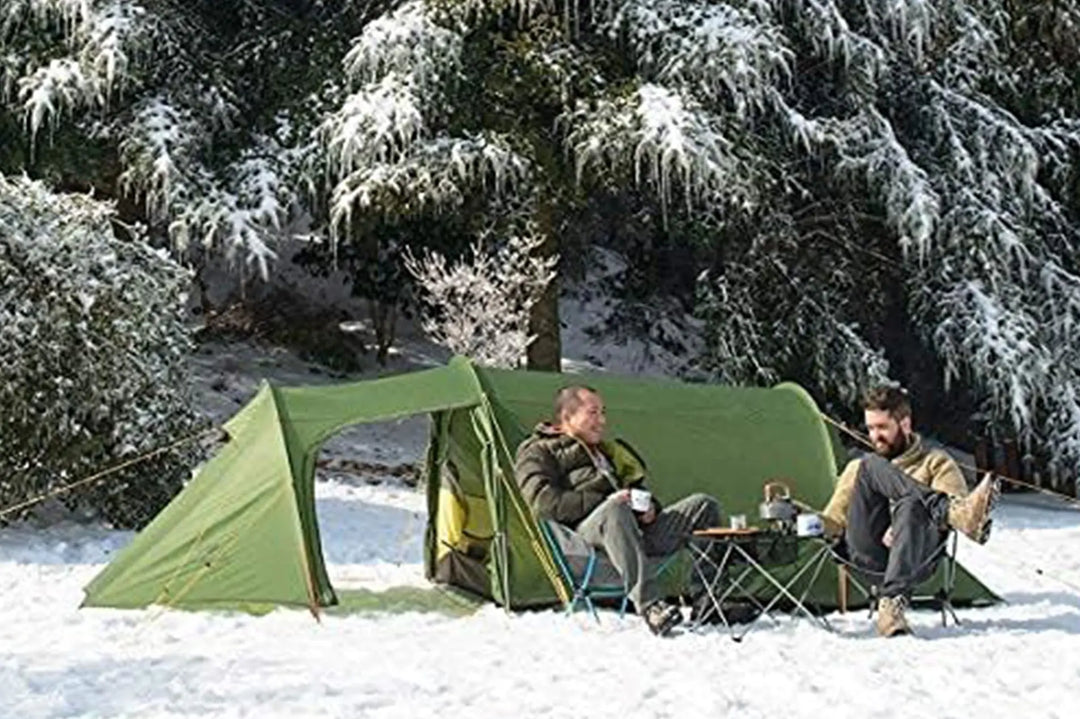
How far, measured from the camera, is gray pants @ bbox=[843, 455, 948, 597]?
603cm

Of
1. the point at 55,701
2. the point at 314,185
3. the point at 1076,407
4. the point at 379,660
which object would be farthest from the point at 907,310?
the point at 55,701

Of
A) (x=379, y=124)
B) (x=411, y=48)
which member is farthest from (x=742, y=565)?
(x=411, y=48)

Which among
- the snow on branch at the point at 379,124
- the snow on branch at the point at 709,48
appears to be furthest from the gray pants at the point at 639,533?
the snow on branch at the point at 709,48

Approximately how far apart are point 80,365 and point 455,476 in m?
2.80

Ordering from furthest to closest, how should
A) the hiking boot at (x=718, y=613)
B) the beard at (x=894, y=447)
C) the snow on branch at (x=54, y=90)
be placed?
the snow on branch at (x=54, y=90) → the beard at (x=894, y=447) → the hiking boot at (x=718, y=613)

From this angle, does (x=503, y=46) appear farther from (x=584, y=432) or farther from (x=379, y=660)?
(x=379, y=660)

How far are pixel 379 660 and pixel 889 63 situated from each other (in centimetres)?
1063

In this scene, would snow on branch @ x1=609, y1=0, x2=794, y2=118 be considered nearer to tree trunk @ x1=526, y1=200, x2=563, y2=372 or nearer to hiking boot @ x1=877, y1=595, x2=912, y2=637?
tree trunk @ x1=526, y1=200, x2=563, y2=372

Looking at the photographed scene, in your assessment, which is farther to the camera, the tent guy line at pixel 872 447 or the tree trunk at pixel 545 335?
the tree trunk at pixel 545 335

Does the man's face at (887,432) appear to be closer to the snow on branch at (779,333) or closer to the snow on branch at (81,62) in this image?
the snow on branch at (779,333)

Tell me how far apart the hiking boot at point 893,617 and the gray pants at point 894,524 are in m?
0.03

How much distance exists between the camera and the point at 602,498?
21.2 ft

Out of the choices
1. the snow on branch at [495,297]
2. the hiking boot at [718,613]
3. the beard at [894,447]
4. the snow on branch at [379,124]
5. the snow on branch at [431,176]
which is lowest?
the hiking boot at [718,613]

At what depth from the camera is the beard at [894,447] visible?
636cm
